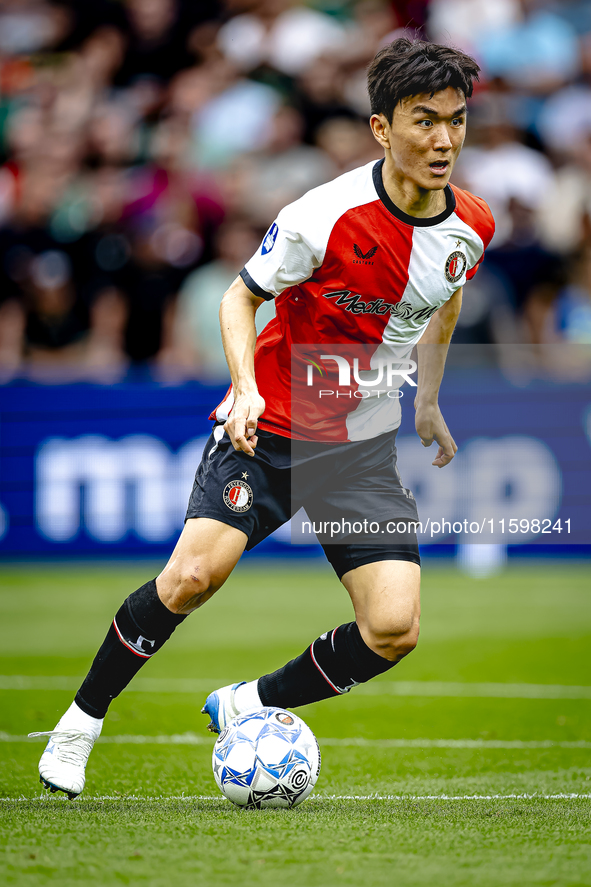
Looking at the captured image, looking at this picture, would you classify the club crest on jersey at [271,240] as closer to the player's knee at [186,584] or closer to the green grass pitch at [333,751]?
the player's knee at [186,584]

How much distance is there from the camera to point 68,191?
11.5 m

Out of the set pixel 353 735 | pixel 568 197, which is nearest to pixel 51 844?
pixel 353 735

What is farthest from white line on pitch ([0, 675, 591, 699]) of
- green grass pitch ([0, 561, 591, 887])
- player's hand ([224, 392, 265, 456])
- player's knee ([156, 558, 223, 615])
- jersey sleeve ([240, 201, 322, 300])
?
jersey sleeve ([240, 201, 322, 300])

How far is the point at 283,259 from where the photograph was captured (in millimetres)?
3984

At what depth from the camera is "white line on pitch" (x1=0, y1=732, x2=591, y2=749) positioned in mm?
5059

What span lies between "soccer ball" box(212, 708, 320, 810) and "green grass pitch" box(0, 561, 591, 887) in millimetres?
78

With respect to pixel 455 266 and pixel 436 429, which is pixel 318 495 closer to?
pixel 436 429

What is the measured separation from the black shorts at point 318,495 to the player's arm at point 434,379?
292 mm

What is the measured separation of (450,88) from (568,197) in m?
7.44

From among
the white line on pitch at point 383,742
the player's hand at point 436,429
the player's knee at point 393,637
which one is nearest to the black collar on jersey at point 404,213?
the player's hand at point 436,429

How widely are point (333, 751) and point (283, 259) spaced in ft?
7.27

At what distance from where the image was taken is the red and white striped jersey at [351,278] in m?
4.01

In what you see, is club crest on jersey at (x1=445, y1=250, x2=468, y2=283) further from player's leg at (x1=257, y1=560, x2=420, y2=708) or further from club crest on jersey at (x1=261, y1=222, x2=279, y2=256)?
player's leg at (x1=257, y1=560, x2=420, y2=708)

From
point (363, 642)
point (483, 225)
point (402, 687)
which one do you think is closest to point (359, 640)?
point (363, 642)
